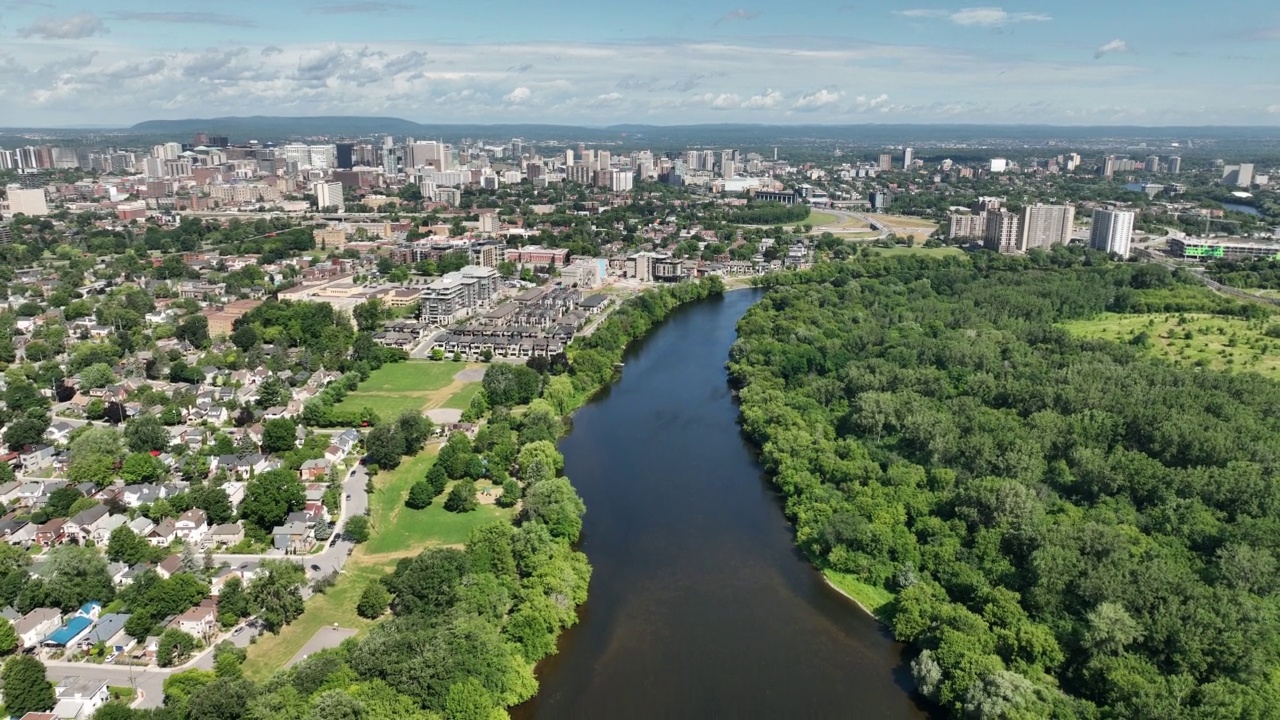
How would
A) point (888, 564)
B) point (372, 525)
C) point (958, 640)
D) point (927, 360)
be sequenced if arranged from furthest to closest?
point (927, 360) → point (372, 525) → point (888, 564) → point (958, 640)

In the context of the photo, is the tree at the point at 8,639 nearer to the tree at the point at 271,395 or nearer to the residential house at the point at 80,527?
the residential house at the point at 80,527

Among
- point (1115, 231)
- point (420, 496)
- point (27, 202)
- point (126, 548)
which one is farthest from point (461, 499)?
point (27, 202)

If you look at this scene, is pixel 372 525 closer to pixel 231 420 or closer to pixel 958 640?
pixel 231 420

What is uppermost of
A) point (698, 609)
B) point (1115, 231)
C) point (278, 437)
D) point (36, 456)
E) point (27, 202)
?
point (27, 202)

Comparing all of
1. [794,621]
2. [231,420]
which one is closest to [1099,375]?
[794,621]

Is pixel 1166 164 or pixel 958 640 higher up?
pixel 1166 164

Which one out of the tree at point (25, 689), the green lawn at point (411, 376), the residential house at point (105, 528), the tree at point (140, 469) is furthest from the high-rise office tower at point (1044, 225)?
the tree at point (25, 689)

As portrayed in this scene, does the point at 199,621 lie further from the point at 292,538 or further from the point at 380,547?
the point at 380,547
